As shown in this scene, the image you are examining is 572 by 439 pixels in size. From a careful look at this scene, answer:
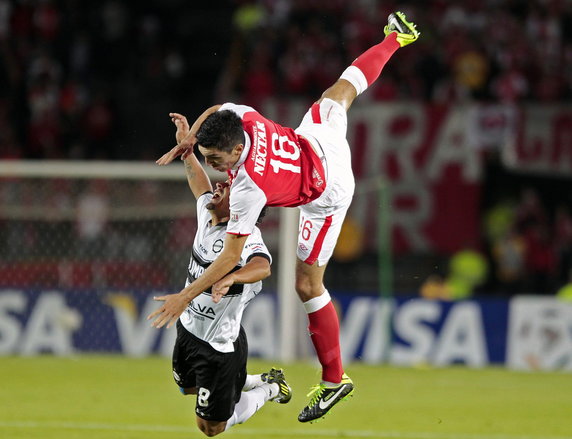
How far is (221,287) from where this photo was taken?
649 cm

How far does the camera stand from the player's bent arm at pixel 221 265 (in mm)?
6594

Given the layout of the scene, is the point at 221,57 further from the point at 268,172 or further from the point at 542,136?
the point at 268,172

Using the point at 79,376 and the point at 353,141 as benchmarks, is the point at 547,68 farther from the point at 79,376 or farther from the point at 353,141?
the point at 79,376

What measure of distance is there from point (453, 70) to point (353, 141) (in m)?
2.06

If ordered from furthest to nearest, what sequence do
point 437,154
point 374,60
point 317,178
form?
point 437,154 < point 374,60 < point 317,178

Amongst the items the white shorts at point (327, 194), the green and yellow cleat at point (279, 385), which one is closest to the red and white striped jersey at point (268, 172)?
the white shorts at point (327, 194)

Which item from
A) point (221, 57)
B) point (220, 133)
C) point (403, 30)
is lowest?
point (221, 57)

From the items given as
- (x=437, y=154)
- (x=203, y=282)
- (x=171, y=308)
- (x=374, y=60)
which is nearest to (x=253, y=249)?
(x=203, y=282)

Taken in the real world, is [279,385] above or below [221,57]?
below

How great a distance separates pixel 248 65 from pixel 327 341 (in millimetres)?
11213

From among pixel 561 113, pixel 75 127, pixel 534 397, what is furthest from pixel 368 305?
pixel 75 127

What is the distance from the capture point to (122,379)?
40.9ft

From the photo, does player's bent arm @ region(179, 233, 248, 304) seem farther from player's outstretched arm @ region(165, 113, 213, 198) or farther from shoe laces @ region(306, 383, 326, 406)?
shoe laces @ region(306, 383, 326, 406)

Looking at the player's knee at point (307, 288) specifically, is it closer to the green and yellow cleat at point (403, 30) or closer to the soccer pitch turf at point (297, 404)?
the soccer pitch turf at point (297, 404)
